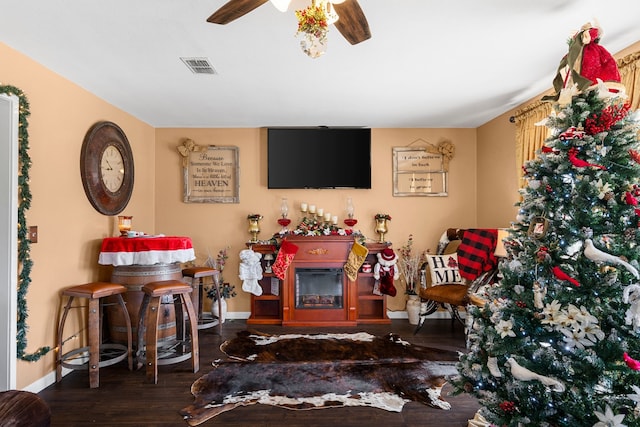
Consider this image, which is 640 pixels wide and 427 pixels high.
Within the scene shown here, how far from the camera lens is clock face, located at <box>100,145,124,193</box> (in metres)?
3.26

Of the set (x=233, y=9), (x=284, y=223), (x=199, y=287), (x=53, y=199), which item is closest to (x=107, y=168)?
(x=53, y=199)

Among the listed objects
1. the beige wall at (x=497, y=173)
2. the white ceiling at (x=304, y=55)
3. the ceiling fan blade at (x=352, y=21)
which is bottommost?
the beige wall at (x=497, y=173)

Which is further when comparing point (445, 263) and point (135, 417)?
point (445, 263)

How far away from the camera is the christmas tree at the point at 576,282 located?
1381mm

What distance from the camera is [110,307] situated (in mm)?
2945

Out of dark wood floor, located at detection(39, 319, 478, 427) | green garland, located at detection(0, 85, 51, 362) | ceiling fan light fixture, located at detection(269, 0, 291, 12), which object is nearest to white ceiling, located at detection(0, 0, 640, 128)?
ceiling fan light fixture, located at detection(269, 0, 291, 12)

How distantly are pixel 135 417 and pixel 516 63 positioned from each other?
3526 mm

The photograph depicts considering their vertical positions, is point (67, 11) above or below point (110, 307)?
above

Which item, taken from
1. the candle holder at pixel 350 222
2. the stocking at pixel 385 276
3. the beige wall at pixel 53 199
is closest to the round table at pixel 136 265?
the beige wall at pixel 53 199

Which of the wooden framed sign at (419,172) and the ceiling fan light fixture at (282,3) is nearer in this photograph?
the ceiling fan light fixture at (282,3)

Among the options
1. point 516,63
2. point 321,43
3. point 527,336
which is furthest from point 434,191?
point 321,43

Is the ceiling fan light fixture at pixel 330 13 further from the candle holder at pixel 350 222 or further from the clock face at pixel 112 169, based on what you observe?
the candle holder at pixel 350 222

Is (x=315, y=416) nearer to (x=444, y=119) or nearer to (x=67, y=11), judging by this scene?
(x=67, y=11)

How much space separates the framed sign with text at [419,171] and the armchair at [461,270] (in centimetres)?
63
